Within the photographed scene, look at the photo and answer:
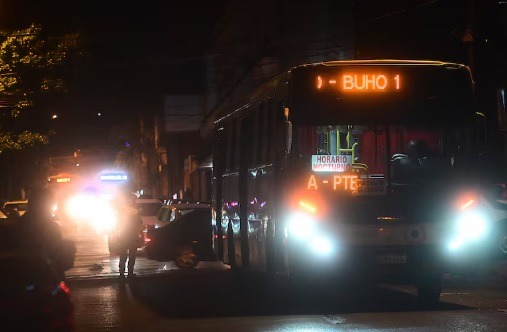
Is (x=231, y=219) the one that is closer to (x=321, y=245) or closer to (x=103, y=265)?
(x=321, y=245)

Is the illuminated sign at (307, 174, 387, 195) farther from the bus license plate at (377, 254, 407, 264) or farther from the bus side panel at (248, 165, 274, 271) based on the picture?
the bus side panel at (248, 165, 274, 271)

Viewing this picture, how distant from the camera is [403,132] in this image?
14438 millimetres

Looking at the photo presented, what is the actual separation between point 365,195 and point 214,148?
730 centimetres

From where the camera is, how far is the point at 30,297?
7.91 meters

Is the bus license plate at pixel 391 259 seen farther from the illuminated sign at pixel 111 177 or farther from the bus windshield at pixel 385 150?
the illuminated sign at pixel 111 177

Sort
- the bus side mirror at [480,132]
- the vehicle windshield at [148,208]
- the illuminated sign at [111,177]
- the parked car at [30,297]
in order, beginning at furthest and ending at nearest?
the illuminated sign at [111,177] < the vehicle windshield at [148,208] < the bus side mirror at [480,132] < the parked car at [30,297]

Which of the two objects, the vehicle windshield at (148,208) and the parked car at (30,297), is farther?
the vehicle windshield at (148,208)

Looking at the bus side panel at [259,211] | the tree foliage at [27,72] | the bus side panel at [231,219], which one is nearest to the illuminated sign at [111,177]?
the tree foliage at [27,72]

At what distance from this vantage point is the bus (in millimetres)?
14375

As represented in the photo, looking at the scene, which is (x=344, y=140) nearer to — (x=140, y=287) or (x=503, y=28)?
(x=140, y=287)

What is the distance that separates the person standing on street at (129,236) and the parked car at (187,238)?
1766 millimetres

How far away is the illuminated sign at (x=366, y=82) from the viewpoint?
14672 millimetres

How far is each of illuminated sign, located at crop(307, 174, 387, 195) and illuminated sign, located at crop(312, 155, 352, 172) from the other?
11cm

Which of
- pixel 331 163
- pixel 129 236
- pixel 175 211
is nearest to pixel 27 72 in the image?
pixel 175 211
